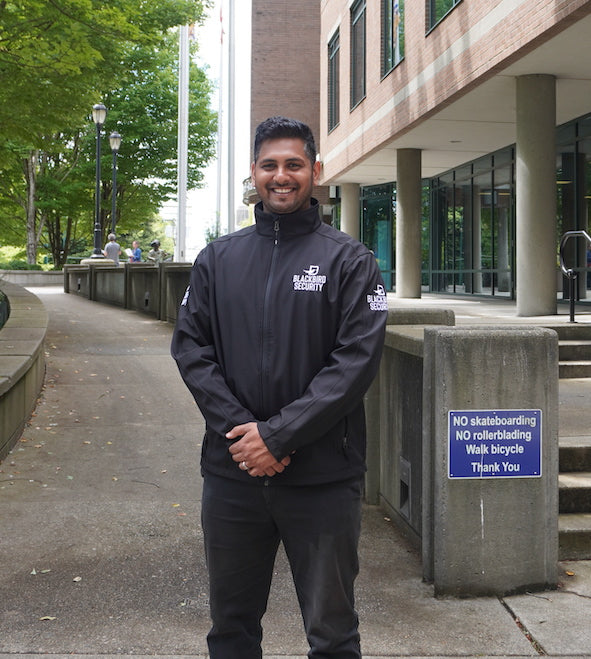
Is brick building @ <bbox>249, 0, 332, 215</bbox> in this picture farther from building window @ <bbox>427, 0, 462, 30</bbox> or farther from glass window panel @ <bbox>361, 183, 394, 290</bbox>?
building window @ <bbox>427, 0, 462, 30</bbox>

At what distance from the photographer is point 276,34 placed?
43000 millimetres

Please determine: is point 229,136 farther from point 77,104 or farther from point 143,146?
point 77,104

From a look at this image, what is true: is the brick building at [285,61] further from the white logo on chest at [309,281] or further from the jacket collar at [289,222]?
the white logo on chest at [309,281]

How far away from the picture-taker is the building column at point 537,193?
48.9 ft

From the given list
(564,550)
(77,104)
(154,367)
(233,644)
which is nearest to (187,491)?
(564,550)

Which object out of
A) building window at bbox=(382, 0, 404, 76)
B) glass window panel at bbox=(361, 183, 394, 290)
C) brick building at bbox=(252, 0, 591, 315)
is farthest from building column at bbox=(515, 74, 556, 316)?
glass window panel at bbox=(361, 183, 394, 290)

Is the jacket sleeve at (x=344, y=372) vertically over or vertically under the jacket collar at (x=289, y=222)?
under

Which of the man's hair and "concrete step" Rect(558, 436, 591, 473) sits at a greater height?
the man's hair

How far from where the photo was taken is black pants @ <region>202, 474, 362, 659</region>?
291 cm

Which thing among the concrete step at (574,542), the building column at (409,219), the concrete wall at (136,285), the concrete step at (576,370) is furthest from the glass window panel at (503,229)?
the concrete step at (574,542)

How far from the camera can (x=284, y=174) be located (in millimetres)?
3006

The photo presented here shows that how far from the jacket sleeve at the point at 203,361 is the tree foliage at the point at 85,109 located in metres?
10.5

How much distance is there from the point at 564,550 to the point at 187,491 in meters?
2.80

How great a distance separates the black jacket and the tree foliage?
1061 cm
